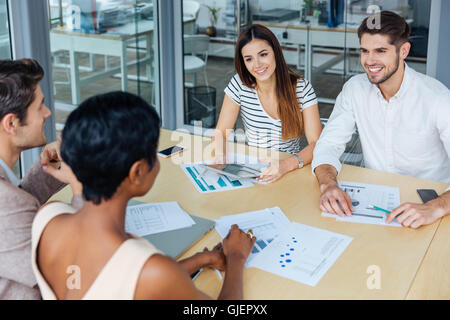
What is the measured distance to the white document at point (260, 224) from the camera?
1609 millimetres

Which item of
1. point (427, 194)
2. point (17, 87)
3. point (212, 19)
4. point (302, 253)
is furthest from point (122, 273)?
point (212, 19)

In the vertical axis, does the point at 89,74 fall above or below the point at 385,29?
below

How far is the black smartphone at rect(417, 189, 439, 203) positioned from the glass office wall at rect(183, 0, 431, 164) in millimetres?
1513

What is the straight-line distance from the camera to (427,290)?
4.48 feet

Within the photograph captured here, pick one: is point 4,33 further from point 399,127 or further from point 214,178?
point 399,127

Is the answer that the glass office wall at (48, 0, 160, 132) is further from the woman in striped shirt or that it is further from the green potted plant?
the woman in striped shirt

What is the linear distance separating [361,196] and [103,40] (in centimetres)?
258

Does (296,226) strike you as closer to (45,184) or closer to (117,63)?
(45,184)

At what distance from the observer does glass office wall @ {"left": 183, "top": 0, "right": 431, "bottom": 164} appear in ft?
11.4

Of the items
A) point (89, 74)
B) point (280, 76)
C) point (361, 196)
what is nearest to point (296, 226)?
point (361, 196)

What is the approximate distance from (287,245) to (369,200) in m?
0.45

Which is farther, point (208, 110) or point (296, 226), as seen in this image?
point (208, 110)

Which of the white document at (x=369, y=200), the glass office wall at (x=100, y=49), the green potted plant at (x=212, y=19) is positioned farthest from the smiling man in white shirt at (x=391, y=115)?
the green potted plant at (x=212, y=19)

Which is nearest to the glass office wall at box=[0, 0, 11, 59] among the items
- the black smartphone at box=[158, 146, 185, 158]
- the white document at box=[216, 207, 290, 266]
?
the black smartphone at box=[158, 146, 185, 158]
